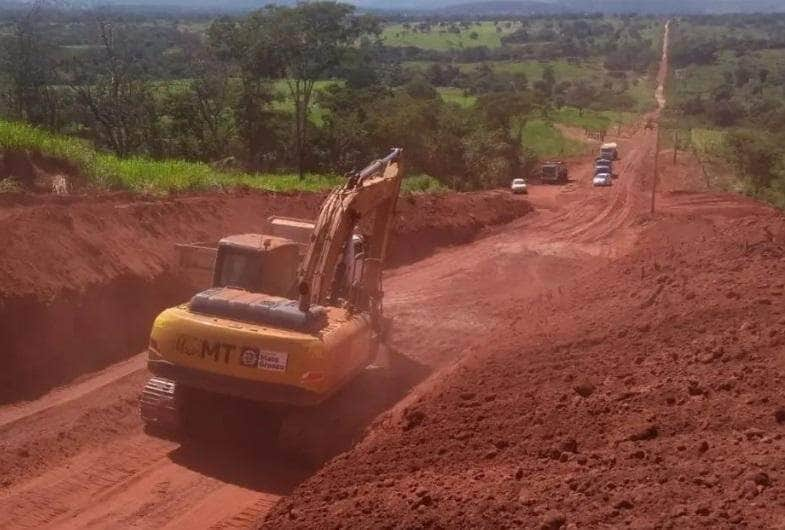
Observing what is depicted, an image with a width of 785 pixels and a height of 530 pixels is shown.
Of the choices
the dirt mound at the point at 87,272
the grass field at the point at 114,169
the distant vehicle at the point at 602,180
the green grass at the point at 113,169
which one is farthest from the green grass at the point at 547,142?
the dirt mound at the point at 87,272

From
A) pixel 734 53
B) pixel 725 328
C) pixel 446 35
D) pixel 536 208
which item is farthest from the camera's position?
pixel 446 35

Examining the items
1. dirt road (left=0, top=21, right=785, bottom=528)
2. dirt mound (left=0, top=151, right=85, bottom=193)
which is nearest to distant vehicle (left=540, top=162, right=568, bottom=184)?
dirt mound (left=0, top=151, right=85, bottom=193)

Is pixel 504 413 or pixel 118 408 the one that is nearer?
pixel 504 413

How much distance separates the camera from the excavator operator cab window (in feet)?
40.0

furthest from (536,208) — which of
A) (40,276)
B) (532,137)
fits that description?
(532,137)

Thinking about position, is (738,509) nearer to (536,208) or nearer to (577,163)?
(536,208)

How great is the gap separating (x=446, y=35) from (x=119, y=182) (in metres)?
167

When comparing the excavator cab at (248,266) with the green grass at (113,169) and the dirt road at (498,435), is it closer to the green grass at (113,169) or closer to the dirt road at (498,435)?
the dirt road at (498,435)

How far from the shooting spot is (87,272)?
16.2 meters

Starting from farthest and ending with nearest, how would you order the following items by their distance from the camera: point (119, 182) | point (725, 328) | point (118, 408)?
1. point (119, 182)
2. point (118, 408)
3. point (725, 328)

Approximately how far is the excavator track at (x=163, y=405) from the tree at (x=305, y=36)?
28858mm

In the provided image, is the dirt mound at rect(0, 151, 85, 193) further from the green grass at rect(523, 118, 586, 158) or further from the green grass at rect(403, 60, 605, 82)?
the green grass at rect(403, 60, 605, 82)

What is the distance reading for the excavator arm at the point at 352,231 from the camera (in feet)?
39.1

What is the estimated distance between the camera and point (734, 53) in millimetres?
105125
